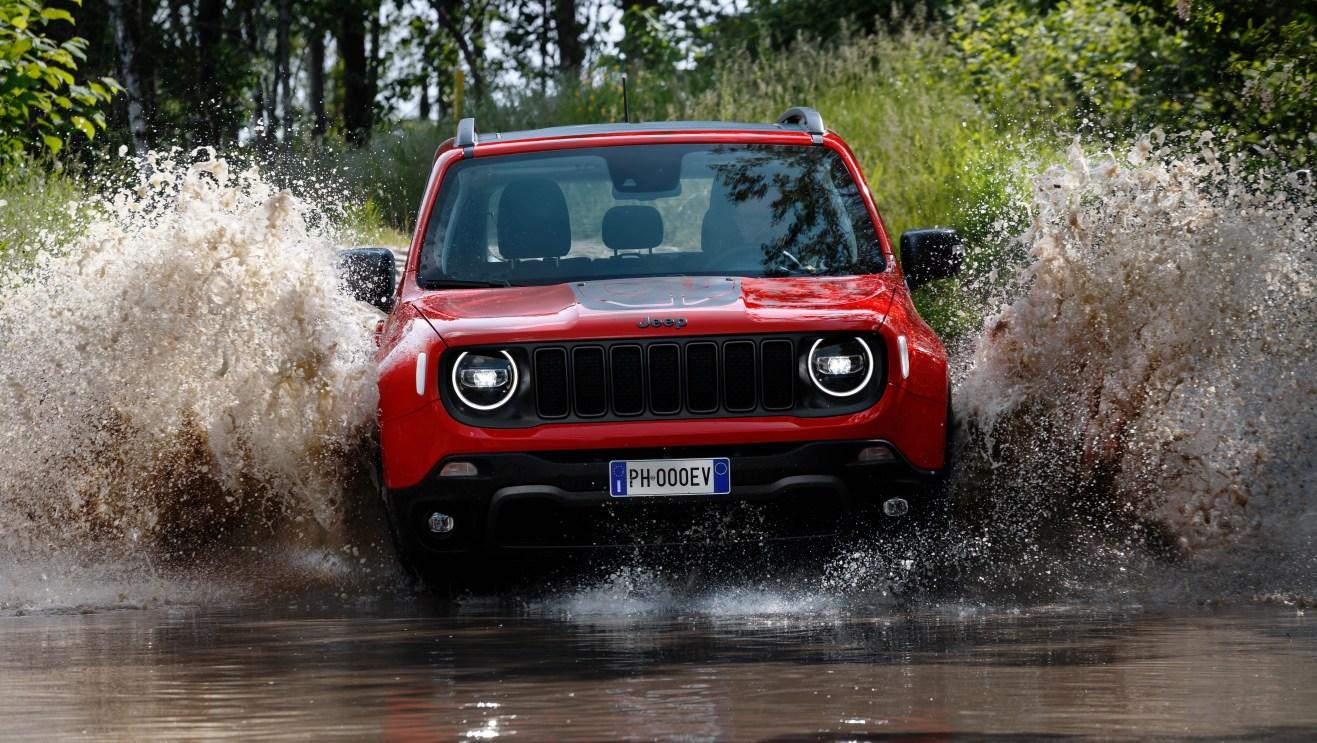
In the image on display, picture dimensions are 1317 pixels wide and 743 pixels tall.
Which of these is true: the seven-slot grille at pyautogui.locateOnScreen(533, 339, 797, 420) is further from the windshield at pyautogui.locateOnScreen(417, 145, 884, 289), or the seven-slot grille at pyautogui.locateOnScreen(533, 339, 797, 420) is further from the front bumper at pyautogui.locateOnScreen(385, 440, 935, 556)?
the windshield at pyautogui.locateOnScreen(417, 145, 884, 289)

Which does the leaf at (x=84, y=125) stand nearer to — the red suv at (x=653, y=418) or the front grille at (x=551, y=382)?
the red suv at (x=653, y=418)

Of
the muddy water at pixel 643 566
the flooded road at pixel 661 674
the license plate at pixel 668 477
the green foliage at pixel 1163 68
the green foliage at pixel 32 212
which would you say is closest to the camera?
the flooded road at pixel 661 674

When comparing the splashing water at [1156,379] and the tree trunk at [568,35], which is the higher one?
the tree trunk at [568,35]

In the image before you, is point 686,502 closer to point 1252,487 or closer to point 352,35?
point 1252,487

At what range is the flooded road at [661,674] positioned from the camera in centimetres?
472

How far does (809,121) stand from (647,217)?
111 centimetres

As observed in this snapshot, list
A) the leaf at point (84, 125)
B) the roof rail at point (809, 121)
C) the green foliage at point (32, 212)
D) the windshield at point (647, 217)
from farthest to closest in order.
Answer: the leaf at point (84, 125) → the green foliage at point (32, 212) → the roof rail at point (809, 121) → the windshield at point (647, 217)

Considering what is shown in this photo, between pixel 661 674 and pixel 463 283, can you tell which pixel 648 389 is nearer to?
pixel 463 283

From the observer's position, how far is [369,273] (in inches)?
311

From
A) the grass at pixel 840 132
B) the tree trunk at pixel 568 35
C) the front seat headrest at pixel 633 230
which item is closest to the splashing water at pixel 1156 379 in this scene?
the front seat headrest at pixel 633 230

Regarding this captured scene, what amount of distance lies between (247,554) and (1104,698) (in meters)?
4.09

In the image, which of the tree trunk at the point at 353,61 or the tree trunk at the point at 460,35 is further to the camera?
the tree trunk at the point at 460,35

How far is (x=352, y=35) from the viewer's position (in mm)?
36469

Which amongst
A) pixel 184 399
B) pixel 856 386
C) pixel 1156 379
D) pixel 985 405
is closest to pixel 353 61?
pixel 184 399
